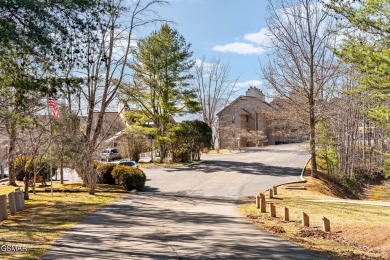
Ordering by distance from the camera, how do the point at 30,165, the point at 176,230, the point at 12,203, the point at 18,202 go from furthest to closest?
the point at 30,165 → the point at 18,202 → the point at 12,203 → the point at 176,230

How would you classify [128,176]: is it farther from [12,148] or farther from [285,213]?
[285,213]

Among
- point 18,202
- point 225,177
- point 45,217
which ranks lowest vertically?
point 45,217

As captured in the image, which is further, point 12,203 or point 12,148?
point 12,148

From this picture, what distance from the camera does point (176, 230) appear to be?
12.4 meters

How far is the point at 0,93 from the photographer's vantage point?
1262cm

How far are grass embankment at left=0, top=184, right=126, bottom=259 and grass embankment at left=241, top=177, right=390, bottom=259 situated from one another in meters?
6.50

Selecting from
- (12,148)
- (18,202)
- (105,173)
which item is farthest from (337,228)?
(12,148)

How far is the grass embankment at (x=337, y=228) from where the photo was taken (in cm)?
1027

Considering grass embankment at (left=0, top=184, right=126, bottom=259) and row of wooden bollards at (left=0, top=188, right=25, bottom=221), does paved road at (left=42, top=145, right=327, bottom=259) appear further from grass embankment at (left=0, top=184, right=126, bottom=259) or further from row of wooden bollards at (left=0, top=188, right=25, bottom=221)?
row of wooden bollards at (left=0, top=188, right=25, bottom=221)

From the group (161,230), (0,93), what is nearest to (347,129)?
(161,230)

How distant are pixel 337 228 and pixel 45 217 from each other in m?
10.1

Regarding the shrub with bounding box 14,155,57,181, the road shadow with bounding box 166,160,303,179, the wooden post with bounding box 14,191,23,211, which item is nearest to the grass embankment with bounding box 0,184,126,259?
the wooden post with bounding box 14,191,23,211

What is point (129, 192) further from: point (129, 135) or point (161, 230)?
point (129, 135)

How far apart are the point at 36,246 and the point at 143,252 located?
9.10 feet
